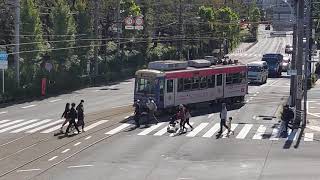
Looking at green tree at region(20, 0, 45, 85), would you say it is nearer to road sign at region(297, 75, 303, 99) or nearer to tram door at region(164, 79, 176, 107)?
tram door at region(164, 79, 176, 107)

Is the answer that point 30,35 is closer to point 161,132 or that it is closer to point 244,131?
point 161,132

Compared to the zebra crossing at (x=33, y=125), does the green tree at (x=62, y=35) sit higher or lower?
higher

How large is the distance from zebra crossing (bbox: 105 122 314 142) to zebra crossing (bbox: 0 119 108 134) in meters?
2.93

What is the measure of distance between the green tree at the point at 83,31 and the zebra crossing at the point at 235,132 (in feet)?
93.4

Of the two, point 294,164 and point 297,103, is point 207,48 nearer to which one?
point 297,103

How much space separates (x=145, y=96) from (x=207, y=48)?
76691 millimetres

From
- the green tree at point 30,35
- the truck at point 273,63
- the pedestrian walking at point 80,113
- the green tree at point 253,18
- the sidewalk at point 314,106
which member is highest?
the green tree at point 253,18

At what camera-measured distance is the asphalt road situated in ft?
67.9

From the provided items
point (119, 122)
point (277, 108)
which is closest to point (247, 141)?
point (119, 122)

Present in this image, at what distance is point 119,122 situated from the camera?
112ft

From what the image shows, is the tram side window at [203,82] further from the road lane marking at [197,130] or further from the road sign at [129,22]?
the road sign at [129,22]

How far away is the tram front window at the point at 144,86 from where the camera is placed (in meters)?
35.9

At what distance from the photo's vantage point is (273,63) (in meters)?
74.9

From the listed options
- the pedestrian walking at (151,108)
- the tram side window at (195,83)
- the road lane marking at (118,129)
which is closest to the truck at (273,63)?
the tram side window at (195,83)
